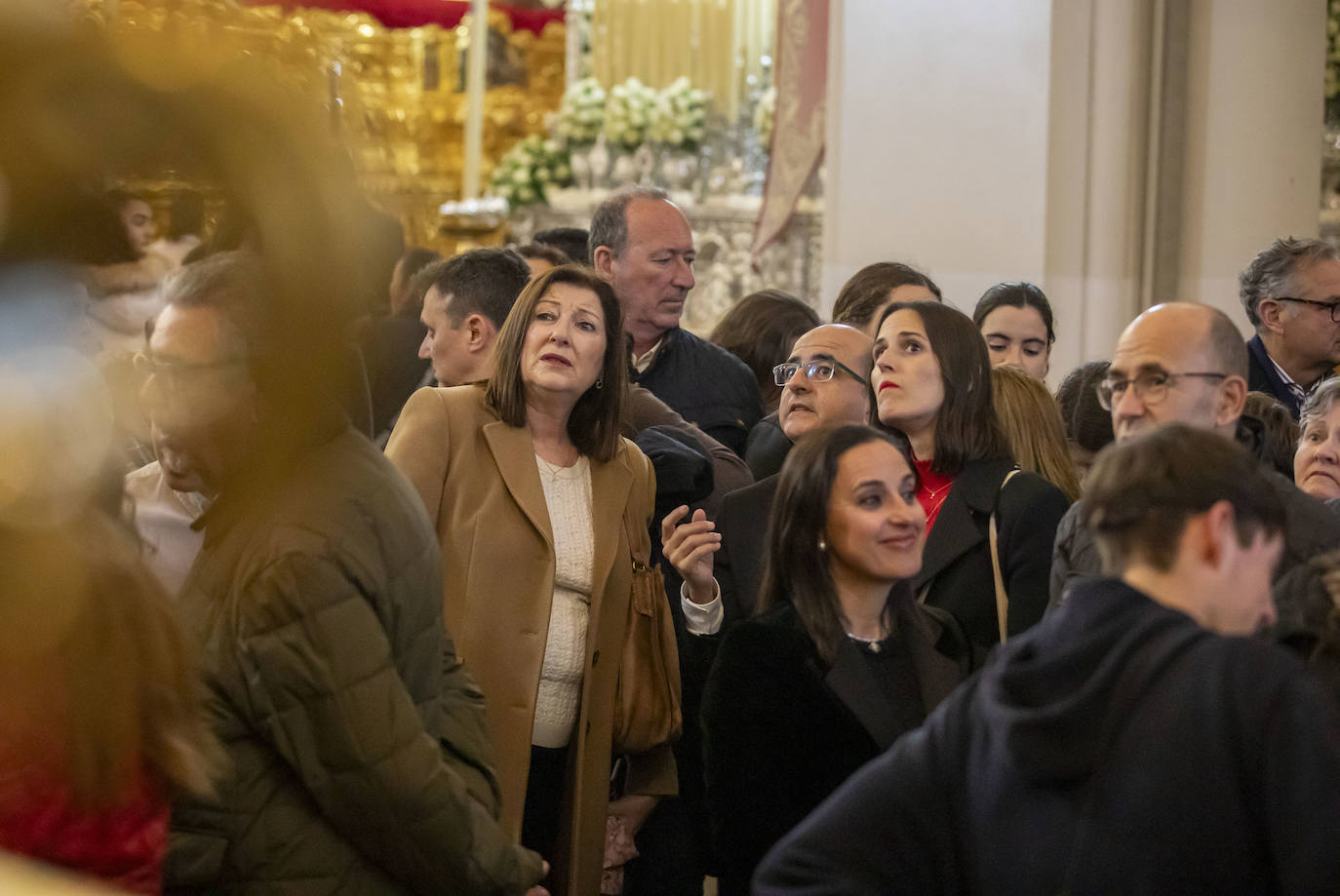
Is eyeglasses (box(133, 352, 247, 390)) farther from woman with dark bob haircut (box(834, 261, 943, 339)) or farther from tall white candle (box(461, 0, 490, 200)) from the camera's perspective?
tall white candle (box(461, 0, 490, 200))

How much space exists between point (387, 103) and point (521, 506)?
2.33 meters

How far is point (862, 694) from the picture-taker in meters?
2.78

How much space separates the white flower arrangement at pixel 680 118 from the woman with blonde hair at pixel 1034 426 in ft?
16.9

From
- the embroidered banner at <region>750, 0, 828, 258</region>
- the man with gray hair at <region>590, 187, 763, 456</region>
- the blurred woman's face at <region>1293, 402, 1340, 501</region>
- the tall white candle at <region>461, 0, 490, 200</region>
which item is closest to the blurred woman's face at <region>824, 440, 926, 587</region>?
the blurred woman's face at <region>1293, 402, 1340, 501</region>

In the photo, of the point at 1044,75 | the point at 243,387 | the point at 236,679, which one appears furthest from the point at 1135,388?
the point at 1044,75

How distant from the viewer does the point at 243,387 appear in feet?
3.97

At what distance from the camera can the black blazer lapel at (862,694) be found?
2.75 meters

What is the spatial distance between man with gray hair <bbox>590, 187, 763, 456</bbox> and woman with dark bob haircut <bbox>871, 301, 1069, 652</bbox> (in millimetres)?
900

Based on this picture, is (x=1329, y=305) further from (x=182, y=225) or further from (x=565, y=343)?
(x=182, y=225)

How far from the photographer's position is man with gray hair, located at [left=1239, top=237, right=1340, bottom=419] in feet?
15.5

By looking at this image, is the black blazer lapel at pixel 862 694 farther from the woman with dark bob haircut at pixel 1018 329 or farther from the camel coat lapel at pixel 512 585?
the woman with dark bob haircut at pixel 1018 329

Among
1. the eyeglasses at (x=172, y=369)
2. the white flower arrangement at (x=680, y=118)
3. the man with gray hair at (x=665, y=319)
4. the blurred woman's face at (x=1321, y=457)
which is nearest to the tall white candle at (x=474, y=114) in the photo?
the man with gray hair at (x=665, y=319)

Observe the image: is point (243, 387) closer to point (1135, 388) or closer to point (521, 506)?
point (521, 506)

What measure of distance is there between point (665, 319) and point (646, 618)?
4.87 feet
